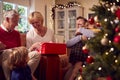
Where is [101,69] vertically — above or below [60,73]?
above

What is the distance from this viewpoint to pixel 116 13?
189cm

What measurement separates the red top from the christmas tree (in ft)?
4.19

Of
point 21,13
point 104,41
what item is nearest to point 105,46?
point 104,41

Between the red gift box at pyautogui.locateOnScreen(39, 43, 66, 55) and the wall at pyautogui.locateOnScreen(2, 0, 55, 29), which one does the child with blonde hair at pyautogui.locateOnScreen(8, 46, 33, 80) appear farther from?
the wall at pyautogui.locateOnScreen(2, 0, 55, 29)

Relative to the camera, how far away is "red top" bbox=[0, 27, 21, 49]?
9.96 ft

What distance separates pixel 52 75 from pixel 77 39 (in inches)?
21.5

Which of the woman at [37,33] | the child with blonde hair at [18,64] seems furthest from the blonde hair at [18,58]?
the woman at [37,33]

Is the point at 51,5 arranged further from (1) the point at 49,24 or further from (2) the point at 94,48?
(2) the point at 94,48

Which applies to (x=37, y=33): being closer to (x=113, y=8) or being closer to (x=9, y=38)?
(x=9, y=38)

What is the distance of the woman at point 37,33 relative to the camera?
3266 mm

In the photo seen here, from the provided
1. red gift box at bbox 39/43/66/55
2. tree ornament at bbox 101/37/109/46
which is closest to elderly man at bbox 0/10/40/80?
red gift box at bbox 39/43/66/55

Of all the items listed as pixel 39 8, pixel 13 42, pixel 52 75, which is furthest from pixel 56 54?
pixel 39 8

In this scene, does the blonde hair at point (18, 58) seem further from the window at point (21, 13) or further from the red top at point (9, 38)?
the window at point (21, 13)

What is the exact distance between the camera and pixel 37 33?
338cm
